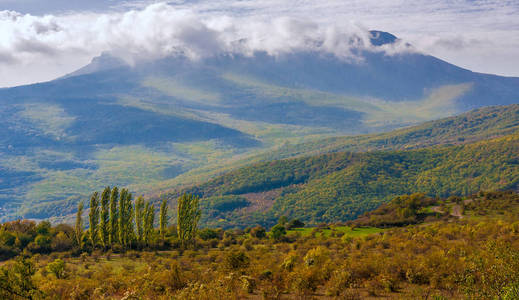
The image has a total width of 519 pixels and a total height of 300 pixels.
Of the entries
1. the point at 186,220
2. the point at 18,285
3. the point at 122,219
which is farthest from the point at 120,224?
the point at 18,285

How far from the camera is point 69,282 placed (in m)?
22.0

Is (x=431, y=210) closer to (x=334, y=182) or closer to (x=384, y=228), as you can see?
(x=384, y=228)

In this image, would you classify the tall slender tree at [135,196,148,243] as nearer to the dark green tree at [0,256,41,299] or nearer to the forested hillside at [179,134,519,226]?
the dark green tree at [0,256,41,299]

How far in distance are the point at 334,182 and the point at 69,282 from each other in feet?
520

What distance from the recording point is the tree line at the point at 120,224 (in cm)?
4044

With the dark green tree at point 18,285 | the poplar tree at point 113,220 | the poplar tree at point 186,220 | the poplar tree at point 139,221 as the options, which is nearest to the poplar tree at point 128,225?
the poplar tree at point 139,221

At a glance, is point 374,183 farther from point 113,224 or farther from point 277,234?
point 113,224

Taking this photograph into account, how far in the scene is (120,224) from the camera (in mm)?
40938

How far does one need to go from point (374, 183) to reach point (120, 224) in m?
139

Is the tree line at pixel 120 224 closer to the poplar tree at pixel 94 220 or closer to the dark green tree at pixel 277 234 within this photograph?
the poplar tree at pixel 94 220

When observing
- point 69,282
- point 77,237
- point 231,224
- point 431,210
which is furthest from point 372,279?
point 231,224

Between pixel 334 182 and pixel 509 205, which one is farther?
pixel 334 182

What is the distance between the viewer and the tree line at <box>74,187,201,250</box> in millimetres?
40438

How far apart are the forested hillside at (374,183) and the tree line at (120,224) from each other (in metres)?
99.2
